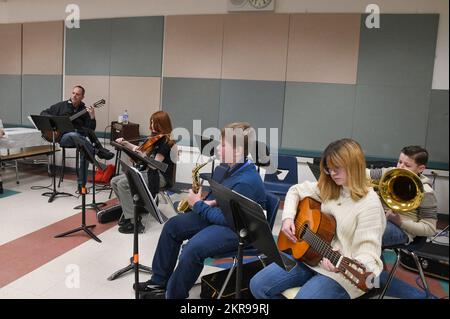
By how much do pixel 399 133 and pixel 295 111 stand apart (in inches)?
51.9

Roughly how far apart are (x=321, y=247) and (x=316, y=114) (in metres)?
3.38

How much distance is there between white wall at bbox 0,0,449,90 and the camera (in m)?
4.45

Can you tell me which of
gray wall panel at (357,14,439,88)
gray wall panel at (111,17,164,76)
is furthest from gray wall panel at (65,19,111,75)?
gray wall panel at (357,14,439,88)

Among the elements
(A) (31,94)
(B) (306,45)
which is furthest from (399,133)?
(A) (31,94)

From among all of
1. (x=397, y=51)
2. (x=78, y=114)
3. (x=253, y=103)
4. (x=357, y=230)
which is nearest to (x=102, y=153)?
(x=78, y=114)

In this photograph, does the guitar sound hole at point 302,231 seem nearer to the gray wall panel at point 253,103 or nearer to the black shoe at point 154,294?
the black shoe at point 154,294

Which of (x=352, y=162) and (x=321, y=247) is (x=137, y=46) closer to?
(x=352, y=162)

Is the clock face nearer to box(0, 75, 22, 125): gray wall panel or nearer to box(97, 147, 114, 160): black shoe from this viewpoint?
box(97, 147, 114, 160): black shoe

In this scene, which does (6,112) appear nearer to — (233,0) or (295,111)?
(233,0)

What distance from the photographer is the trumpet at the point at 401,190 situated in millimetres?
2031

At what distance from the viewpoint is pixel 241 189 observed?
2197mm

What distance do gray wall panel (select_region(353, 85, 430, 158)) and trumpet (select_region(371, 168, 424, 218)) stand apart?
2.65 m

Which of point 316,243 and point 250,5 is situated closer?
point 316,243

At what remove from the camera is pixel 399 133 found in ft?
14.9
